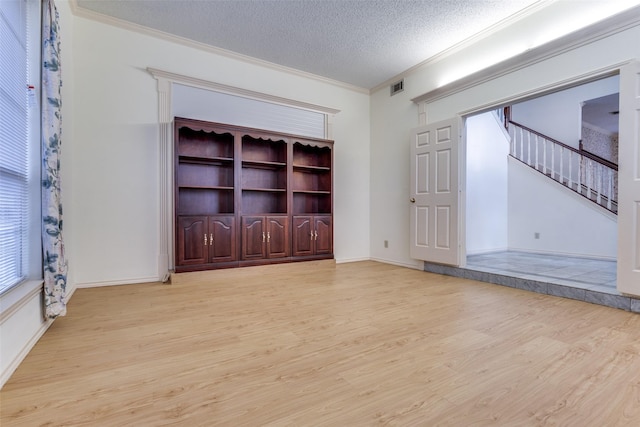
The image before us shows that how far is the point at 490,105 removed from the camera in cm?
353

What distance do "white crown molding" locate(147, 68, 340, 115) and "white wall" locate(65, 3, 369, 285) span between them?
9 centimetres

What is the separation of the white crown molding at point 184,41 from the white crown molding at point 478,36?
3.51 feet

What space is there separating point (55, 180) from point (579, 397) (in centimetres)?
327

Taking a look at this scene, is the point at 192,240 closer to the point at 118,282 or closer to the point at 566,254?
the point at 118,282

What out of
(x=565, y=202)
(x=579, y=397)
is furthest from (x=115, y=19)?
(x=565, y=202)

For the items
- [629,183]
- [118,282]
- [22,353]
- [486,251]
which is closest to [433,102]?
[629,183]

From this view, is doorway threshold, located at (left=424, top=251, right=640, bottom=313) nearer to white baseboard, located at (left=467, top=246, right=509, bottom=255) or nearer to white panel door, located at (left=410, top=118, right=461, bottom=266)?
white panel door, located at (left=410, top=118, right=461, bottom=266)

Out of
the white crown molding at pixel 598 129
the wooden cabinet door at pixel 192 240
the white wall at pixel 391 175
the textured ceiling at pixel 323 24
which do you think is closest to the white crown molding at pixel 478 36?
the textured ceiling at pixel 323 24

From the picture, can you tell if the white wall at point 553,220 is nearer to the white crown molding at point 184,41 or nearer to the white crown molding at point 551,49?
the white crown molding at point 551,49

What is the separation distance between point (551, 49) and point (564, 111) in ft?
→ 12.9

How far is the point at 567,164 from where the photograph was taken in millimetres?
5426

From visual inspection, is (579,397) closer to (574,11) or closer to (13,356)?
(13,356)

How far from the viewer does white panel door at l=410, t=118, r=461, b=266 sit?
3791 mm

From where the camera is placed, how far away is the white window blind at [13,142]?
5.33ft
